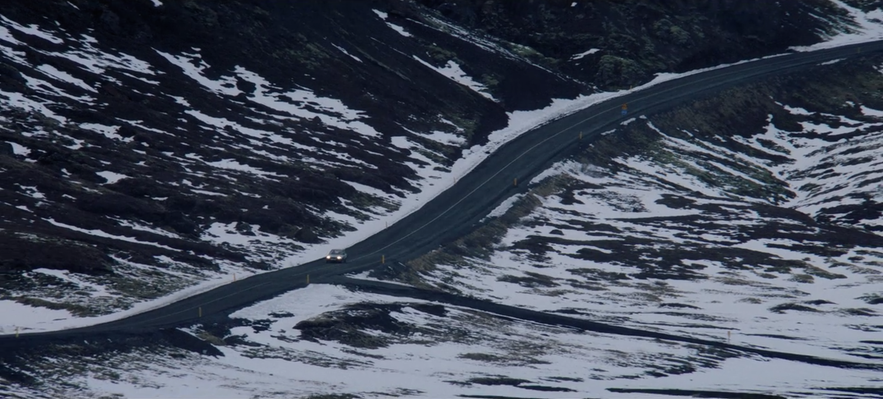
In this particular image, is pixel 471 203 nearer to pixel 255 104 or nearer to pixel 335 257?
pixel 335 257

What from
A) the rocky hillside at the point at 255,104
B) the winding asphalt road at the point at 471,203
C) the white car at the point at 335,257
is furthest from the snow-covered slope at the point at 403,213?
the white car at the point at 335,257

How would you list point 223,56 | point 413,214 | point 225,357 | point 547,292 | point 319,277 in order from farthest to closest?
point 223,56
point 413,214
point 547,292
point 319,277
point 225,357

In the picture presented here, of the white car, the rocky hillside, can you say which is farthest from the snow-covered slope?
the white car

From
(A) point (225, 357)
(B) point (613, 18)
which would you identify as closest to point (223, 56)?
(B) point (613, 18)

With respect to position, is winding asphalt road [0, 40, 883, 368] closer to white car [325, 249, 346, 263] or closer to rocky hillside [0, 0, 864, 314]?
white car [325, 249, 346, 263]

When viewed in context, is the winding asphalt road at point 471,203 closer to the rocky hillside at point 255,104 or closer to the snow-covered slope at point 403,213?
the snow-covered slope at point 403,213

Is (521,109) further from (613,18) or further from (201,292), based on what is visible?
(201,292)
